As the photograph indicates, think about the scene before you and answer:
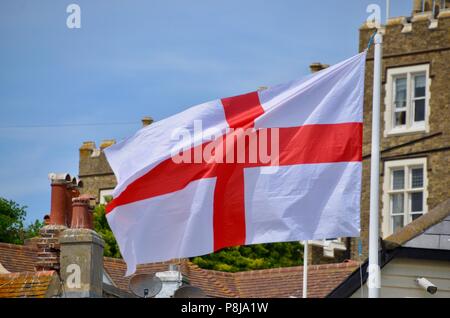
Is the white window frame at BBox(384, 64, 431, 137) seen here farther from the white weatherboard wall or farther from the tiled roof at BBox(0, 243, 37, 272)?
the white weatherboard wall

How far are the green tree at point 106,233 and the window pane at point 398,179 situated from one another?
9877mm

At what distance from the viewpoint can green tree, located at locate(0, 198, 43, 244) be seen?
53.6m

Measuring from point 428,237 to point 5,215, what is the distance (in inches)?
1601

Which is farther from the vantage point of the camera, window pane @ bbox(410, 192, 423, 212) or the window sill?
the window sill

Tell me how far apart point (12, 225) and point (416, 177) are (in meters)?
15.0

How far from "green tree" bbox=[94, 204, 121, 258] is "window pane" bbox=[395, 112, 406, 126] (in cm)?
1088

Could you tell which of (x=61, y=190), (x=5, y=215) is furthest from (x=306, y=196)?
(x=5, y=215)

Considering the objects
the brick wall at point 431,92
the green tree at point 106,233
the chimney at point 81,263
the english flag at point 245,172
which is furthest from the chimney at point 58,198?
the brick wall at point 431,92

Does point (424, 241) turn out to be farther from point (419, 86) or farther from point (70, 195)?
point (419, 86)

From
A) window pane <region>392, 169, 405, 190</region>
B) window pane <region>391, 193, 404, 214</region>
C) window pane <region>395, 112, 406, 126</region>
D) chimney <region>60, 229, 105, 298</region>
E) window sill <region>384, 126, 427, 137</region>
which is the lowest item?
chimney <region>60, 229, 105, 298</region>

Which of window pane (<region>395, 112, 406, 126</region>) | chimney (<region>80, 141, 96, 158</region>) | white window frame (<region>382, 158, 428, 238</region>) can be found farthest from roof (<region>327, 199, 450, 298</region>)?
chimney (<region>80, 141, 96, 158</region>)

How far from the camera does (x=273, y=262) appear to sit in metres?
52.9

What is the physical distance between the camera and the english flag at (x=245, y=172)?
15.4m
